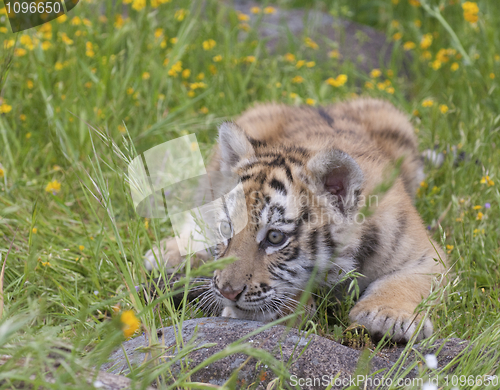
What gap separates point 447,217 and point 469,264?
668 mm

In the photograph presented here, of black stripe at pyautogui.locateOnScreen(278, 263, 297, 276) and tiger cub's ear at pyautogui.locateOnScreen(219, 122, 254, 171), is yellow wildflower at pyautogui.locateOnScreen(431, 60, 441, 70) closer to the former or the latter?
tiger cub's ear at pyautogui.locateOnScreen(219, 122, 254, 171)

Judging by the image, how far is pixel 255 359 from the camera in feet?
6.71

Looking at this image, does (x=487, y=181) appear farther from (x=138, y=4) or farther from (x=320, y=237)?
(x=138, y=4)

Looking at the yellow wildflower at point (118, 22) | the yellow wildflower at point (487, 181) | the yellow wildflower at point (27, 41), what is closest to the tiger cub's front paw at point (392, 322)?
the yellow wildflower at point (487, 181)

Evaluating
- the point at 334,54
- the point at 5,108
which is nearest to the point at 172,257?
the point at 5,108

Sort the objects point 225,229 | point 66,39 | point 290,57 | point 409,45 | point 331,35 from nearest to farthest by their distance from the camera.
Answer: point 225,229, point 66,39, point 290,57, point 409,45, point 331,35

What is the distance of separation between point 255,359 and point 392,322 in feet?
2.40

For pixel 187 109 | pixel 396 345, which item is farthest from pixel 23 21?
pixel 396 345

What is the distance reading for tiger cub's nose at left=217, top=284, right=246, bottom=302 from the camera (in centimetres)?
238

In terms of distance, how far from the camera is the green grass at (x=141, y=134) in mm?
2264

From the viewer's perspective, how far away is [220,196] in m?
2.90

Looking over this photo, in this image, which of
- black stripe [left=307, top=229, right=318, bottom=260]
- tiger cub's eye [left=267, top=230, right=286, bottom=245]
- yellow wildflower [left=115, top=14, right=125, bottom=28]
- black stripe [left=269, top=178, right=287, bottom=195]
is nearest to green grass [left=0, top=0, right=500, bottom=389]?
yellow wildflower [left=115, top=14, right=125, bottom=28]

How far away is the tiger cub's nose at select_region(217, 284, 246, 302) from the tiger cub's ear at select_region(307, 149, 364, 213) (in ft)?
2.20

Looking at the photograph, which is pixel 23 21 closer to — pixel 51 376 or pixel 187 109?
pixel 187 109
